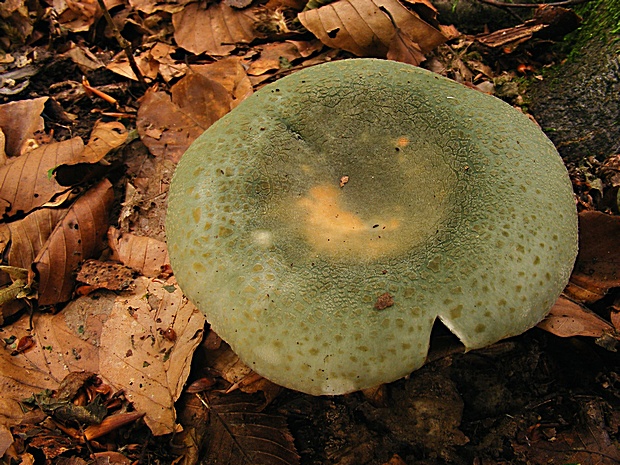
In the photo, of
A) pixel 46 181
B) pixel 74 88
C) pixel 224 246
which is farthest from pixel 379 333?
pixel 74 88

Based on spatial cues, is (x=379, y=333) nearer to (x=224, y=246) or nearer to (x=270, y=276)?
(x=270, y=276)

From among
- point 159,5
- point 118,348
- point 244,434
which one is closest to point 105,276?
point 118,348

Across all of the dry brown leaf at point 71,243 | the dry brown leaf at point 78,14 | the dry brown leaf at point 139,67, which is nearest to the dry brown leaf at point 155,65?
the dry brown leaf at point 139,67

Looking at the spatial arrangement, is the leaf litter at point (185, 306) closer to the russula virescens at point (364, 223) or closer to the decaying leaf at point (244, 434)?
the decaying leaf at point (244, 434)

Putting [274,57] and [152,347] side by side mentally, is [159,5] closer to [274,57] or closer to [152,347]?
[274,57]

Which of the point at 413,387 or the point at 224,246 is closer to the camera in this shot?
the point at 224,246

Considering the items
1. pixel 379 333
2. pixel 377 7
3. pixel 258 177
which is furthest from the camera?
pixel 377 7
